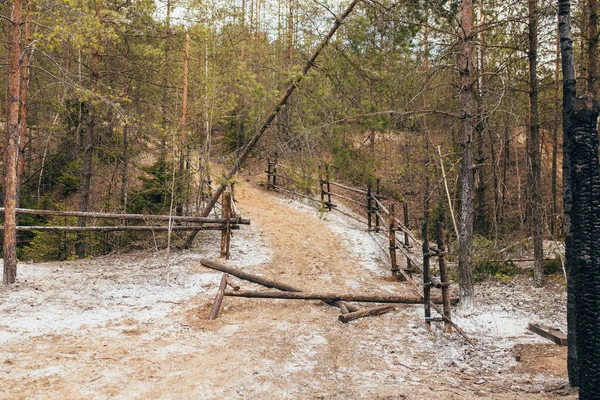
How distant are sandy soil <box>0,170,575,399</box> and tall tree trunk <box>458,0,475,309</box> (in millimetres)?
522

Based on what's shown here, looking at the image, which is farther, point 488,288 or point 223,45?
point 223,45

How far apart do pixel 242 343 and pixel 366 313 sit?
218cm

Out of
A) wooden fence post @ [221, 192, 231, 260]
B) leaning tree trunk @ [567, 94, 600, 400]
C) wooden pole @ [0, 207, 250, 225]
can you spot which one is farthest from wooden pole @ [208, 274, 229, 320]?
leaning tree trunk @ [567, 94, 600, 400]

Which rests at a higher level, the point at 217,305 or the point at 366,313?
the point at 217,305

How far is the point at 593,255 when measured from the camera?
3.19 m

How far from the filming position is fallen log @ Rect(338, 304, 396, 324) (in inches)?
251

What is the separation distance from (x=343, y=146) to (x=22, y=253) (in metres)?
9.45

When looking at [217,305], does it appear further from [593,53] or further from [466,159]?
[593,53]

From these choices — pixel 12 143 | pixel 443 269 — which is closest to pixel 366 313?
pixel 443 269

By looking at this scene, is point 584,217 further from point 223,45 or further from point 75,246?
point 75,246

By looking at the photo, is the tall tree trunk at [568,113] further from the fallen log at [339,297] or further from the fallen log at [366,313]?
the fallen log at [366,313]

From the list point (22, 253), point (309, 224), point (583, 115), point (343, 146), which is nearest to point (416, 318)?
point (343, 146)

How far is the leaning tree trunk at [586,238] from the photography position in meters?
3.17

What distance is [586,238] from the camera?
323 centimetres
